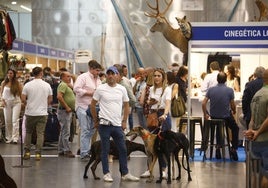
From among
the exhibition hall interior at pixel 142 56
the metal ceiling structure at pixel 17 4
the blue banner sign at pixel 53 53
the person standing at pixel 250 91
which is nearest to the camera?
the exhibition hall interior at pixel 142 56

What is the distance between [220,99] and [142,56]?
18148 millimetres

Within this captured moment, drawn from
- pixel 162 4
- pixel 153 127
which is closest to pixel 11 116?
pixel 153 127

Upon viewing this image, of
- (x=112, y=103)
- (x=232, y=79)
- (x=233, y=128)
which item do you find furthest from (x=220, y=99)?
(x=112, y=103)

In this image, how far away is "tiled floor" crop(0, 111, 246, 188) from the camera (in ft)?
34.2

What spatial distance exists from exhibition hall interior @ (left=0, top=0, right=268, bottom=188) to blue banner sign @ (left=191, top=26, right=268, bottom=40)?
2 centimetres

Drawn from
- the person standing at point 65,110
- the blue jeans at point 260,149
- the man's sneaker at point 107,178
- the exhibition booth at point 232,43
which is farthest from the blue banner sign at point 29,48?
the blue jeans at point 260,149

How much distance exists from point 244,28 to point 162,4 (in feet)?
57.8

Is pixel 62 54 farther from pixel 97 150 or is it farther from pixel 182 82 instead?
pixel 97 150

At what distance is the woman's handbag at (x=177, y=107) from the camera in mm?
13273

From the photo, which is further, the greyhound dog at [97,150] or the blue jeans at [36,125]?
the blue jeans at [36,125]

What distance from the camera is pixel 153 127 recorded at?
1136 centimetres

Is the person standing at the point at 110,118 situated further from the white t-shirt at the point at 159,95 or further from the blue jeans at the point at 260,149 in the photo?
the blue jeans at the point at 260,149

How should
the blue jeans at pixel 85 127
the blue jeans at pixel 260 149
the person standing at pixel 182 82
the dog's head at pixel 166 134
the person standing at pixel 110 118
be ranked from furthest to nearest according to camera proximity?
the person standing at pixel 182 82 < the blue jeans at pixel 85 127 < the dog's head at pixel 166 134 < the person standing at pixel 110 118 < the blue jeans at pixel 260 149

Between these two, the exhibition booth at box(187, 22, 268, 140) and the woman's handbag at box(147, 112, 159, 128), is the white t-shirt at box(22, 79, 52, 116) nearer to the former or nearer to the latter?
the woman's handbag at box(147, 112, 159, 128)
